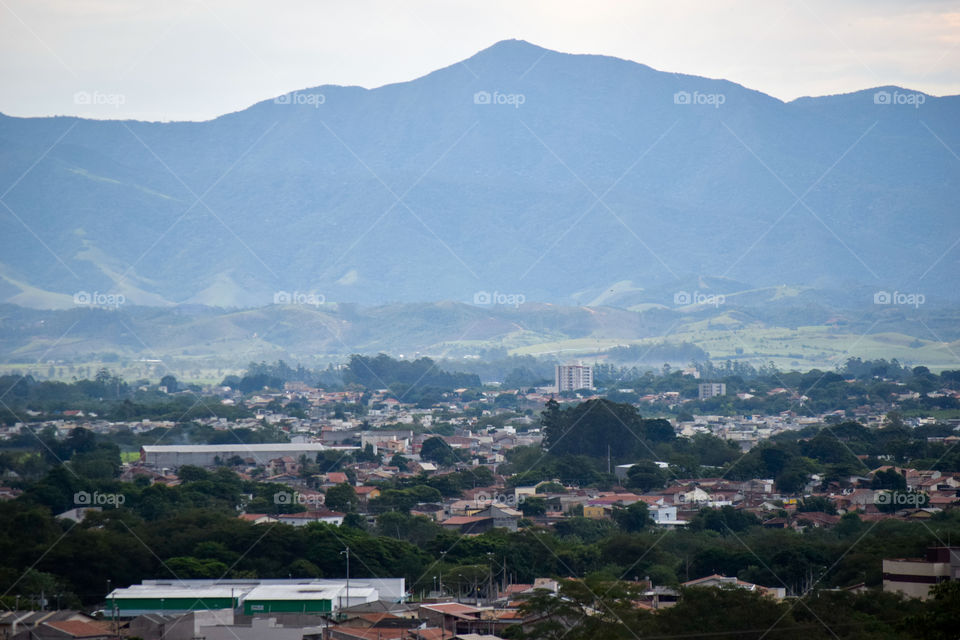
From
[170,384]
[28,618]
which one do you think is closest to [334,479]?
[28,618]

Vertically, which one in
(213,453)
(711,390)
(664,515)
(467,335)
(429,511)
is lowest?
(429,511)

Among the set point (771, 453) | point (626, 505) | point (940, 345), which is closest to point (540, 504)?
point (626, 505)

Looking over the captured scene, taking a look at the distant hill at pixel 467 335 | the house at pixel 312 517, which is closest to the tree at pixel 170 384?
the distant hill at pixel 467 335

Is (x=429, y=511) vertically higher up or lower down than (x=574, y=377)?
lower down

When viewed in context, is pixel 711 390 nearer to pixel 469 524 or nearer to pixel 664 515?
pixel 664 515

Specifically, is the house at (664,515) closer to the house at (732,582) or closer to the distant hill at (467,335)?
the house at (732,582)

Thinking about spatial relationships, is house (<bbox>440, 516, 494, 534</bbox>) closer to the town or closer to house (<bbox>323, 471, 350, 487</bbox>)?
the town
